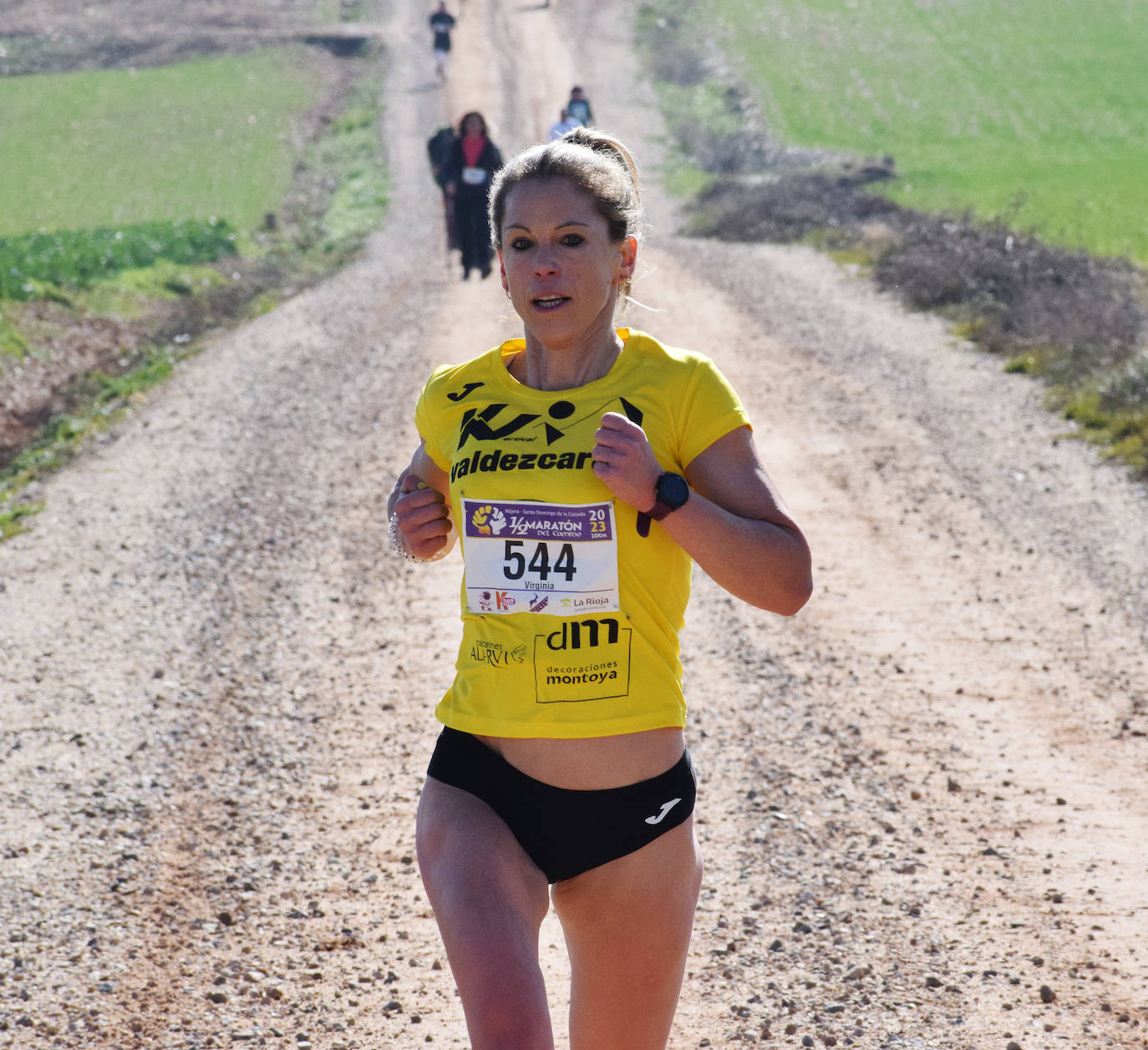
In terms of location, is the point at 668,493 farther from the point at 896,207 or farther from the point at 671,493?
the point at 896,207

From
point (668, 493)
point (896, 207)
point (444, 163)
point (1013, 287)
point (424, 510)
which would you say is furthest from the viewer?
point (896, 207)

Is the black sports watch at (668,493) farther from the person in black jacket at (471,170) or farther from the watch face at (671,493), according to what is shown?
the person in black jacket at (471,170)

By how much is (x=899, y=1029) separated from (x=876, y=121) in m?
38.7

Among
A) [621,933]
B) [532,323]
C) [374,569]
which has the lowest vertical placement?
[374,569]

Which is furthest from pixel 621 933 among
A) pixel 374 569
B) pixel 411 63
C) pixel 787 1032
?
pixel 411 63

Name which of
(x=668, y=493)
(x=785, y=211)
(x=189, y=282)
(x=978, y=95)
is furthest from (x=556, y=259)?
(x=978, y=95)

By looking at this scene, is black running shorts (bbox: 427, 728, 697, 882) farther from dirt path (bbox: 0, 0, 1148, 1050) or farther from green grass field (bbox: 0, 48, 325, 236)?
green grass field (bbox: 0, 48, 325, 236)

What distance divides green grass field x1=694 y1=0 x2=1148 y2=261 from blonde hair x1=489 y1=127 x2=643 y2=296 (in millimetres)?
19758

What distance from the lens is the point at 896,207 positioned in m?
25.0

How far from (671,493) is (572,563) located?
27cm

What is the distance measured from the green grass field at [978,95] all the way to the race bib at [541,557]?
795 inches

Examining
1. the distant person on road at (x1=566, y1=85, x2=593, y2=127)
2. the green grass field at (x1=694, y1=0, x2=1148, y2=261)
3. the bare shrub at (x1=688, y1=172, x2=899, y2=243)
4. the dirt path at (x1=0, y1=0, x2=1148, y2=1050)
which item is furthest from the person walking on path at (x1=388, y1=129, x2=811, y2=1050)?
the distant person on road at (x1=566, y1=85, x2=593, y2=127)

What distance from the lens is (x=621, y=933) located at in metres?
2.64

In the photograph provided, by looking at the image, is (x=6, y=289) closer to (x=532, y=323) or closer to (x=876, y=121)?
(x=532, y=323)
